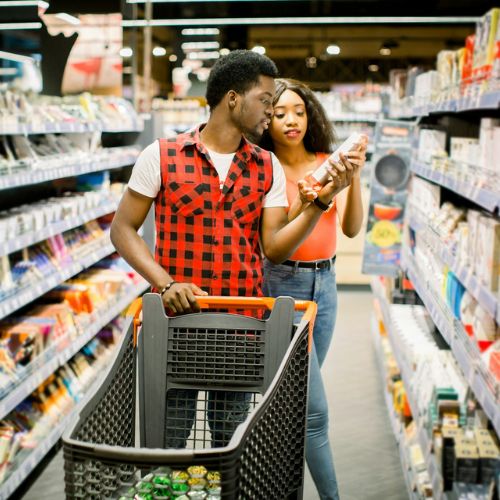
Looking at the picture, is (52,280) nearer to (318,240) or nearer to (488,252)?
(318,240)

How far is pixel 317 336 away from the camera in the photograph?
9.45 feet

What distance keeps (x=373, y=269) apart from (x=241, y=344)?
288 cm

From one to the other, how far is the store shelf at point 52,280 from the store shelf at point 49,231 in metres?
0.20

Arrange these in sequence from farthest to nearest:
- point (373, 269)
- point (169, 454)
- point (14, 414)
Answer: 1. point (373, 269)
2. point (14, 414)
3. point (169, 454)

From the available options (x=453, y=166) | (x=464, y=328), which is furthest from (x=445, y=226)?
(x=464, y=328)

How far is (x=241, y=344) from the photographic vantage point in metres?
2.04

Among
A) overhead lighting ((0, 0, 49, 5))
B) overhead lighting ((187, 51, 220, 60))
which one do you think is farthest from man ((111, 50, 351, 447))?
overhead lighting ((187, 51, 220, 60))

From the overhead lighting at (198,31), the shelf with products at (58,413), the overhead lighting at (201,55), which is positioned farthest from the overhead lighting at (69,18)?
the overhead lighting at (201,55)

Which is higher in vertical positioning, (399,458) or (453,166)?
(453,166)

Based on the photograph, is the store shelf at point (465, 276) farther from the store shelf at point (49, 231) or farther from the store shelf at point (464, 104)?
the store shelf at point (49, 231)

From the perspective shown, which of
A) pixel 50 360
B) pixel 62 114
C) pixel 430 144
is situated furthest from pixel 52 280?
pixel 430 144

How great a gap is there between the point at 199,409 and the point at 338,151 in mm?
823

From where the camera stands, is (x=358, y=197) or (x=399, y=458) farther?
(x=399, y=458)

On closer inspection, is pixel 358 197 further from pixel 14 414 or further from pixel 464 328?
pixel 14 414
